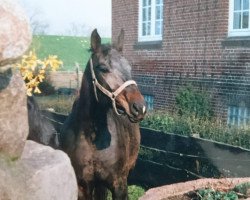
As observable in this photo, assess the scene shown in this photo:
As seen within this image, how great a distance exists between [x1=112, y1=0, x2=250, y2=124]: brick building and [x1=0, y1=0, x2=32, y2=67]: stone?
9.33 m

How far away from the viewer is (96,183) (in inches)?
228

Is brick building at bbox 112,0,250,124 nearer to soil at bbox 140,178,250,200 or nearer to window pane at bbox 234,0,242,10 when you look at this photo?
window pane at bbox 234,0,242,10

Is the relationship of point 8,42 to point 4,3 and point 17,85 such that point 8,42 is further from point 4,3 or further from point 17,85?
point 17,85

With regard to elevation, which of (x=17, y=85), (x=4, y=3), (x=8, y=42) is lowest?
(x=17, y=85)

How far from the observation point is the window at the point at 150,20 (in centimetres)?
1529

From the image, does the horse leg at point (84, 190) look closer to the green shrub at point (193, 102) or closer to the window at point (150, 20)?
the green shrub at point (193, 102)

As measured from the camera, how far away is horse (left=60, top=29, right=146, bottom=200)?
5.41 metres

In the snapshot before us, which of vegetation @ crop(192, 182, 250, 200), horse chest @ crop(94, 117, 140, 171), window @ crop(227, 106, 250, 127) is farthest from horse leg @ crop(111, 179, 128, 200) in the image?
window @ crop(227, 106, 250, 127)

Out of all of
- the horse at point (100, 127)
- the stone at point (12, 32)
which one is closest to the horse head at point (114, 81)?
the horse at point (100, 127)

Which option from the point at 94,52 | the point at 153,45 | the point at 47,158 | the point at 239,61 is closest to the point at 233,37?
the point at 239,61

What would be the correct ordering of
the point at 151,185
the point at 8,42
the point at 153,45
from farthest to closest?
1. the point at 153,45
2. the point at 151,185
3. the point at 8,42

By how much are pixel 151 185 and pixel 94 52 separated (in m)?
3.85

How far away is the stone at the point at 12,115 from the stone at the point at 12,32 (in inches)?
10.2

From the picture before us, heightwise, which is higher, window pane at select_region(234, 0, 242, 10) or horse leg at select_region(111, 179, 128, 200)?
window pane at select_region(234, 0, 242, 10)
